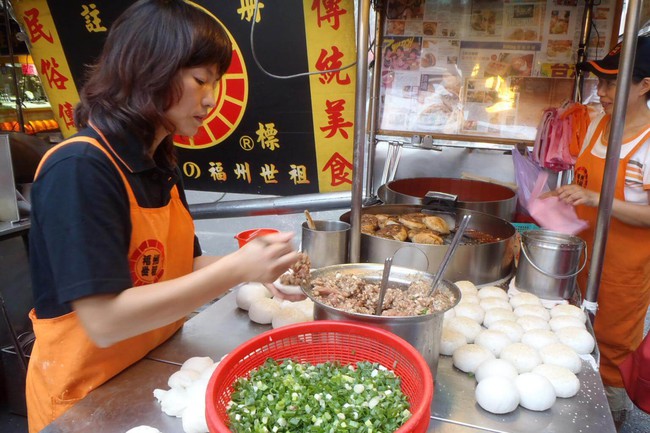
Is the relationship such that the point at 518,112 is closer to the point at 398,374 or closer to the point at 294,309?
the point at 294,309

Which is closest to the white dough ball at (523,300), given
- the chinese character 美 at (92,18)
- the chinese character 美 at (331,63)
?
the chinese character 美 at (331,63)

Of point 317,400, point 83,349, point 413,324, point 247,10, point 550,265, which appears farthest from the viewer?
point 247,10

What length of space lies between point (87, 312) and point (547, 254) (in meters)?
1.93

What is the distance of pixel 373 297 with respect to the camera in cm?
161

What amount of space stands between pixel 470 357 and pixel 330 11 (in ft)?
9.32

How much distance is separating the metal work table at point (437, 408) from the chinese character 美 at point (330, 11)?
2705 millimetres

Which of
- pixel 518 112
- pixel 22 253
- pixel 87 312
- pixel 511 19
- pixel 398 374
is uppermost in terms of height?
pixel 511 19

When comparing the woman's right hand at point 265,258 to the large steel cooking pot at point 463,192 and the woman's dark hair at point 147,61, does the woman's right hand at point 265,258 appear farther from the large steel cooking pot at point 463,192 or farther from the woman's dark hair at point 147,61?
the large steel cooking pot at point 463,192

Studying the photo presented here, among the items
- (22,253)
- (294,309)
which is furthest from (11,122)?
(294,309)

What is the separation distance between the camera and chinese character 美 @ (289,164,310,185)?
4184 mm

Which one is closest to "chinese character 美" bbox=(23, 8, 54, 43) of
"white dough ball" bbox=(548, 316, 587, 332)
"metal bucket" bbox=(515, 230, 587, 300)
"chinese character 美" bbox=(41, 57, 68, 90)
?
"chinese character 美" bbox=(41, 57, 68, 90)

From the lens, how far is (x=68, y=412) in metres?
1.39

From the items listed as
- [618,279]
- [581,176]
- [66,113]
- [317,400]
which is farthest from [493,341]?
[66,113]

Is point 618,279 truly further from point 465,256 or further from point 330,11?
point 330,11
